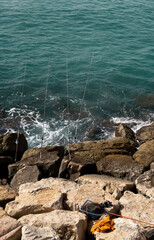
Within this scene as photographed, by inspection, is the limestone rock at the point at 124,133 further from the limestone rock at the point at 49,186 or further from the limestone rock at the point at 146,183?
the limestone rock at the point at 49,186

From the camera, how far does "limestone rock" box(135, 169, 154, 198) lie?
303 inches

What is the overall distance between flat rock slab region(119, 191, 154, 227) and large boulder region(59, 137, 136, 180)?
2.08 meters

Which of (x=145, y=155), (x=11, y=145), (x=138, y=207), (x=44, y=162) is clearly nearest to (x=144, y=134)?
(x=145, y=155)

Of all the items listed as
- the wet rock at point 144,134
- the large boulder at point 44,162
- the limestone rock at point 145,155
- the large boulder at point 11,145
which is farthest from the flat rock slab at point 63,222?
the wet rock at point 144,134

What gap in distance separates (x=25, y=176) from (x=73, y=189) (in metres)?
2.02

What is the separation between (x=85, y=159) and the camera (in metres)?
9.68

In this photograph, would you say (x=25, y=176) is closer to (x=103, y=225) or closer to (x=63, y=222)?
(x=63, y=222)

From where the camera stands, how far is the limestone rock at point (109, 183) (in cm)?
780

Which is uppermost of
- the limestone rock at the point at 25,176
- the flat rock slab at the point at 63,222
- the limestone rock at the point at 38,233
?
the limestone rock at the point at 38,233

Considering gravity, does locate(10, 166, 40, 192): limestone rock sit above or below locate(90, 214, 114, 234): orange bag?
below

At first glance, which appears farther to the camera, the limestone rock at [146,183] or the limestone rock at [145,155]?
the limestone rock at [145,155]

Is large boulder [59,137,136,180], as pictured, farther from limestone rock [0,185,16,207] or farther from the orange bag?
the orange bag

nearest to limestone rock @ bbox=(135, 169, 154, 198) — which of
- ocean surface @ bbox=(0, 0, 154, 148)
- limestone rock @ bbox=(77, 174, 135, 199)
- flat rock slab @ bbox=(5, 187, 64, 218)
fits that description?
limestone rock @ bbox=(77, 174, 135, 199)

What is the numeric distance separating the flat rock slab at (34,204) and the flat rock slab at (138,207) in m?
1.59
